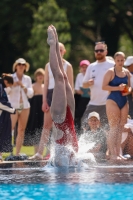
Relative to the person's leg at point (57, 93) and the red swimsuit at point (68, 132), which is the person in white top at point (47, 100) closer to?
the person's leg at point (57, 93)

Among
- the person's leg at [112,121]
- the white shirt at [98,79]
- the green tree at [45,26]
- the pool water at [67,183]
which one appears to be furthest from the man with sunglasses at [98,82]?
the green tree at [45,26]

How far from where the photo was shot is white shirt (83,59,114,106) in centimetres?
1132

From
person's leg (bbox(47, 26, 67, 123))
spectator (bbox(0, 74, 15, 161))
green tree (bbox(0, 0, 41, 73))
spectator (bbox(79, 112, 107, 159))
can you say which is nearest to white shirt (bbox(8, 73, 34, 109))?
spectator (bbox(0, 74, 15, 161))

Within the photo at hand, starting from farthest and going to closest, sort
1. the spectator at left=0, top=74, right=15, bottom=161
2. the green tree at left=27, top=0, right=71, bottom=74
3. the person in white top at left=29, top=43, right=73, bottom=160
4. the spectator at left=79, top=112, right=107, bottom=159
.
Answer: the green tree at left=27, top=0, right=71, bottom=74
the spectator at left=0, top=74, right=15, bottom=161
the person in white top at left=29, top=43, right=73, bottom=160
the spectator at left=79, top=112, right=107, bottom=159

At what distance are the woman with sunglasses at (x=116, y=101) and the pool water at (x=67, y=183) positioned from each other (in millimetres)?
2101

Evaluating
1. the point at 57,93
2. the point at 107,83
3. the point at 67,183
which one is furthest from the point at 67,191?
the point at 107,83

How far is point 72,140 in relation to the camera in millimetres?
8352

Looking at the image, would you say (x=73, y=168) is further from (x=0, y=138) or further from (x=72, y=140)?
(x=0, y=138)

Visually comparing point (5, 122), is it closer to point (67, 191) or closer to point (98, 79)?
point (98, 79)

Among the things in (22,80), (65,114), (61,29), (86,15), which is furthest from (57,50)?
(86,15)

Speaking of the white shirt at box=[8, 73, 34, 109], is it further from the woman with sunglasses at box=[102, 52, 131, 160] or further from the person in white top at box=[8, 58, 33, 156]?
the woman with sunglasses at box=[102, 52, 131, 160]

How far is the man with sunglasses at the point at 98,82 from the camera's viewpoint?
37.1ft

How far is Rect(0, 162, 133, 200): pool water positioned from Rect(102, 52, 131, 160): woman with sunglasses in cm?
210

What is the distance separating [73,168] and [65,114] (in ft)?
2.17
